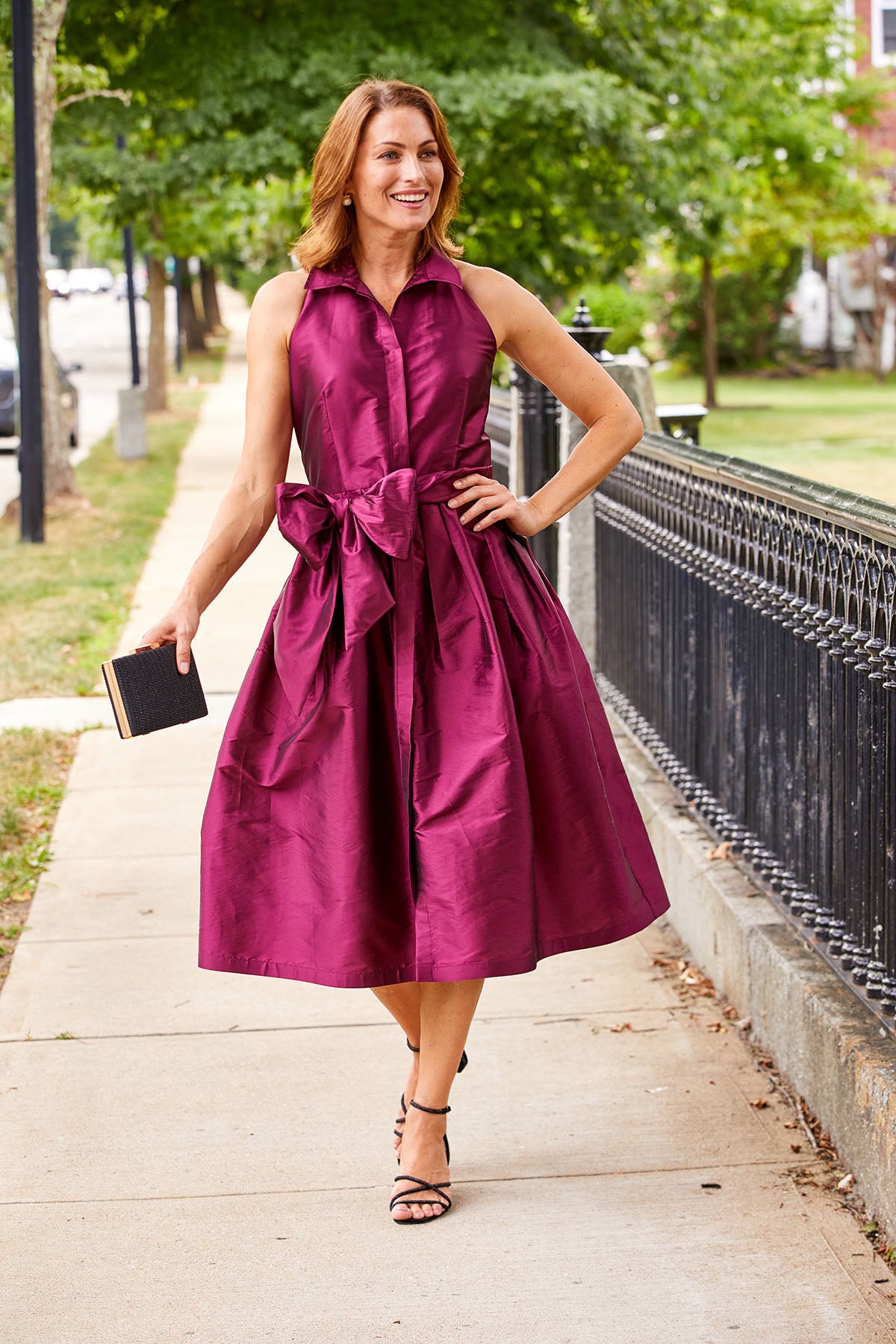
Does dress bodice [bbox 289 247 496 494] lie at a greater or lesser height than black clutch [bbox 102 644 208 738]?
greater

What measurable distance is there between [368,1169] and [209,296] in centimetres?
4947

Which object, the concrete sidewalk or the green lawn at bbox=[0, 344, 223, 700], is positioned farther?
the green lawn at bbox=[0, 344, 223, 700]

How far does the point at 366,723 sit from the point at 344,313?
76cm

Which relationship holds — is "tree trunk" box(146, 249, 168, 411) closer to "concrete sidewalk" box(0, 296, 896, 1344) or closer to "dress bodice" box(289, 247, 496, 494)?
"concrete sidewalk" box(0, 296, 896, 1344)

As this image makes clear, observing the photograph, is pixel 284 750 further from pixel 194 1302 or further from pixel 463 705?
pixel 194 1302

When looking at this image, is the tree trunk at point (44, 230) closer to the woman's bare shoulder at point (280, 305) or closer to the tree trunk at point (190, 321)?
the woman's bare shoulder at point (280, 305)

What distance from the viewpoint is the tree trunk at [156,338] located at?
934 inches

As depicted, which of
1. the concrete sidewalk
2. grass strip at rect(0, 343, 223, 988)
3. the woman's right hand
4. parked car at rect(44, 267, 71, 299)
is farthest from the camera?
parked car at rect(44, 267, 71, 299)

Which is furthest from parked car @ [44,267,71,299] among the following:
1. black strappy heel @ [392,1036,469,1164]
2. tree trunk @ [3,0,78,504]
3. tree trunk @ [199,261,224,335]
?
black strappy heel @ [392,1036,469,1164]

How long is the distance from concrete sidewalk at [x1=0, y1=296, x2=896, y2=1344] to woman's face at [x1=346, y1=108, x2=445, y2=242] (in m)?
1.91

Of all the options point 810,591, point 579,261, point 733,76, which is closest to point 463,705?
point 810,591

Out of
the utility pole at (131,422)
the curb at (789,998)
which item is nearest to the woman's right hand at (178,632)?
→ the curb at (789,998)

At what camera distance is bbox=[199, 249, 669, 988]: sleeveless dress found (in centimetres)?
296

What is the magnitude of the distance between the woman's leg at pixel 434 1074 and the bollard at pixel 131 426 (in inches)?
633
